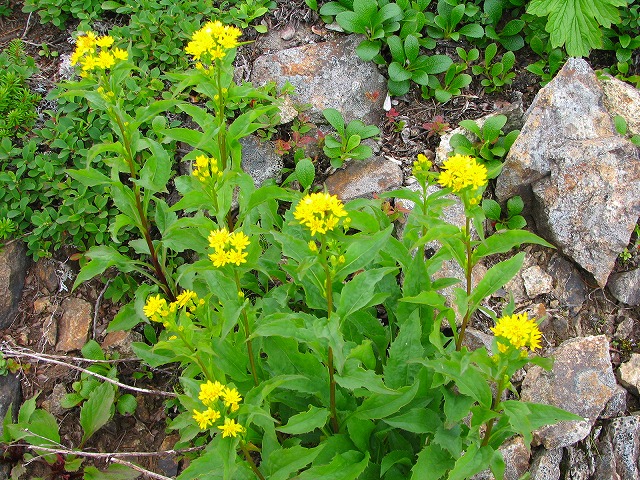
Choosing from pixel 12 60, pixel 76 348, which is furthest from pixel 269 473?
pixel 12 60

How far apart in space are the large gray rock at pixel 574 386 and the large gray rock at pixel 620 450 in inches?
4.8

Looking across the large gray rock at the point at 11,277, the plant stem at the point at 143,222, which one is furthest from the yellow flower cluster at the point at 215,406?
the large gray rock at the point at 11,277

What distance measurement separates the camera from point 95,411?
12.8 feet

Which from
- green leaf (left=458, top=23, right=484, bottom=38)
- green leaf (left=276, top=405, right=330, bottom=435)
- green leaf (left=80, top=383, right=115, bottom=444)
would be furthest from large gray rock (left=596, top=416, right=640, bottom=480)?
green leaf (left=458, top=23, right=484, bottom=38)

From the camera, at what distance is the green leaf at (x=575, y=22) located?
4.86 m

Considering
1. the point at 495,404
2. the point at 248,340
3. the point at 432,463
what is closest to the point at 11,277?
the point at 248,340

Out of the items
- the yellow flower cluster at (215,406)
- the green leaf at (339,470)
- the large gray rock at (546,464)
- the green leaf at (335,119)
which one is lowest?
the large gray rock at (546,464)

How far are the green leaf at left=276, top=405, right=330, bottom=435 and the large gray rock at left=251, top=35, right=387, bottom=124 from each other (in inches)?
110

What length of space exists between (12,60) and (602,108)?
4.71 m

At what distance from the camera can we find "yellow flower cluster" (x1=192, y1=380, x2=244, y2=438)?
96.0 inches

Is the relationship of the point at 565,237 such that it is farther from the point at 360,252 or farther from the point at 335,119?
the point at 360,252

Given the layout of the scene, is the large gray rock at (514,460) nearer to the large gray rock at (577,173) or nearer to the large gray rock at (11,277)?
the large gray rock at (577,173)

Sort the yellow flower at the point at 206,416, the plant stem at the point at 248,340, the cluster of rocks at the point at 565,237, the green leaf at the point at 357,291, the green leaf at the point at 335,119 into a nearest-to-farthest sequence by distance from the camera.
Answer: the yellow flower at the point at 206,416 < the green leaf at the point at 357,291 < the plant stem at the point at 248,340 < the cluster of rocks at the point at 565,237 < the green leaf at the point at 335,119

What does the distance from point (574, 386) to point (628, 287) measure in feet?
3.18
